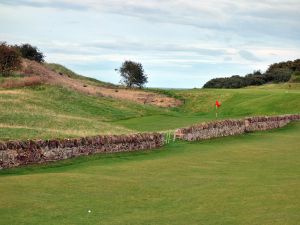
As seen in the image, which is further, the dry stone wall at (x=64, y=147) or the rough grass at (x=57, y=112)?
the rough grass at (x=57, y=112)

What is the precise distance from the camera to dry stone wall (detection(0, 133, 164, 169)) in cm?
2069

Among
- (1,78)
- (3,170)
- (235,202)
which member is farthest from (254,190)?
(1,78)

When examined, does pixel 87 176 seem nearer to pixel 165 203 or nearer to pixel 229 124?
pixel 165 203

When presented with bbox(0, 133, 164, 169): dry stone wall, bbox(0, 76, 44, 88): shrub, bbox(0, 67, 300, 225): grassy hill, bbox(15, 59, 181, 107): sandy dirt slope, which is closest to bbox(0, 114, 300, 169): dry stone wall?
bbox(0, 133, 164, 169): dry stone wall

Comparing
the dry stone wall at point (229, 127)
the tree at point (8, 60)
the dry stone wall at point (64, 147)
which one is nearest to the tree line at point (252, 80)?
the tree at point (8, 60)

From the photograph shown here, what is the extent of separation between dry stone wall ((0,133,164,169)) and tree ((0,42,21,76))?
36624 mm

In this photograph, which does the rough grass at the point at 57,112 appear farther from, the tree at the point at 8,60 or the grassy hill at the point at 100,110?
the tree at the point at 8,60

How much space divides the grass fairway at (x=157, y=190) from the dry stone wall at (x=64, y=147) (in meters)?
0.48

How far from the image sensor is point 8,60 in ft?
203

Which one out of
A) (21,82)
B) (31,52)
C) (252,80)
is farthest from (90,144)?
(252,80)

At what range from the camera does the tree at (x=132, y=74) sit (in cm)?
8394

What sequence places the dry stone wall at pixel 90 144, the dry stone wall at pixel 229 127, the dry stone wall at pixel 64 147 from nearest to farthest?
the dry stone wall at pixel 64 147, the dry stone wall at pixel 90 144, the dry stone wall at pixel 229 127

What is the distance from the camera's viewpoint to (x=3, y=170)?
2000 centimetres

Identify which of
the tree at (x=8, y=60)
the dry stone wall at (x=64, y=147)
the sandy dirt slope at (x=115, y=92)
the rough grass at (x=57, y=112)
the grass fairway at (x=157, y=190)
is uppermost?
the tree at (x=8, y=60)
